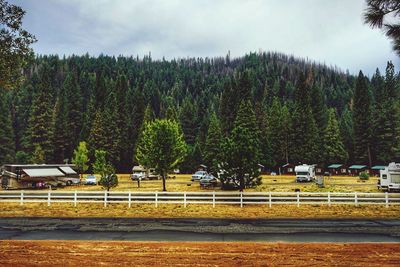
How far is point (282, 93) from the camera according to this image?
592 ft

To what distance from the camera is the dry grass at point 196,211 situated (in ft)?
78.7

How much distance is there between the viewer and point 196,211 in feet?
84.1

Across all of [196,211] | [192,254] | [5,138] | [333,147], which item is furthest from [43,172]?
[333,147]

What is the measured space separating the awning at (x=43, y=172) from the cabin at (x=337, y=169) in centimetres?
5714

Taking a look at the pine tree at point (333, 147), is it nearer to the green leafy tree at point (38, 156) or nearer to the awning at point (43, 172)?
the awning at point (43, 172)

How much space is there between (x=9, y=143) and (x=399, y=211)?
78933 mm

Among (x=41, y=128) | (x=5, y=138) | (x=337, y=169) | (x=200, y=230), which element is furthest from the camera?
(x=337, y=169)

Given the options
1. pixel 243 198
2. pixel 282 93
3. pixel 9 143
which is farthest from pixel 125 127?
pixel 282 93

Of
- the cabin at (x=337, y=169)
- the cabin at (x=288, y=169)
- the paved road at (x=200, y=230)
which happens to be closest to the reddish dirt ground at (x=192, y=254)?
the paved road at (x=200, y=230)

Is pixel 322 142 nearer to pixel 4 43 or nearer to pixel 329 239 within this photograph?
pixel 329 239

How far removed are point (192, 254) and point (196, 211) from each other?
12836mm

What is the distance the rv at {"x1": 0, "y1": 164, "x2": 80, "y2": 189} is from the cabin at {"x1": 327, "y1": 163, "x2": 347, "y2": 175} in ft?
185

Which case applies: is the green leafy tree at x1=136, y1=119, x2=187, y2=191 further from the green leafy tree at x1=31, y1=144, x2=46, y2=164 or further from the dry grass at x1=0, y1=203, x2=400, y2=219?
the green leafy tree at x1=31, y1=144, x2=46, y2=164

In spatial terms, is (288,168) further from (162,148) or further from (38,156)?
(38,156)
